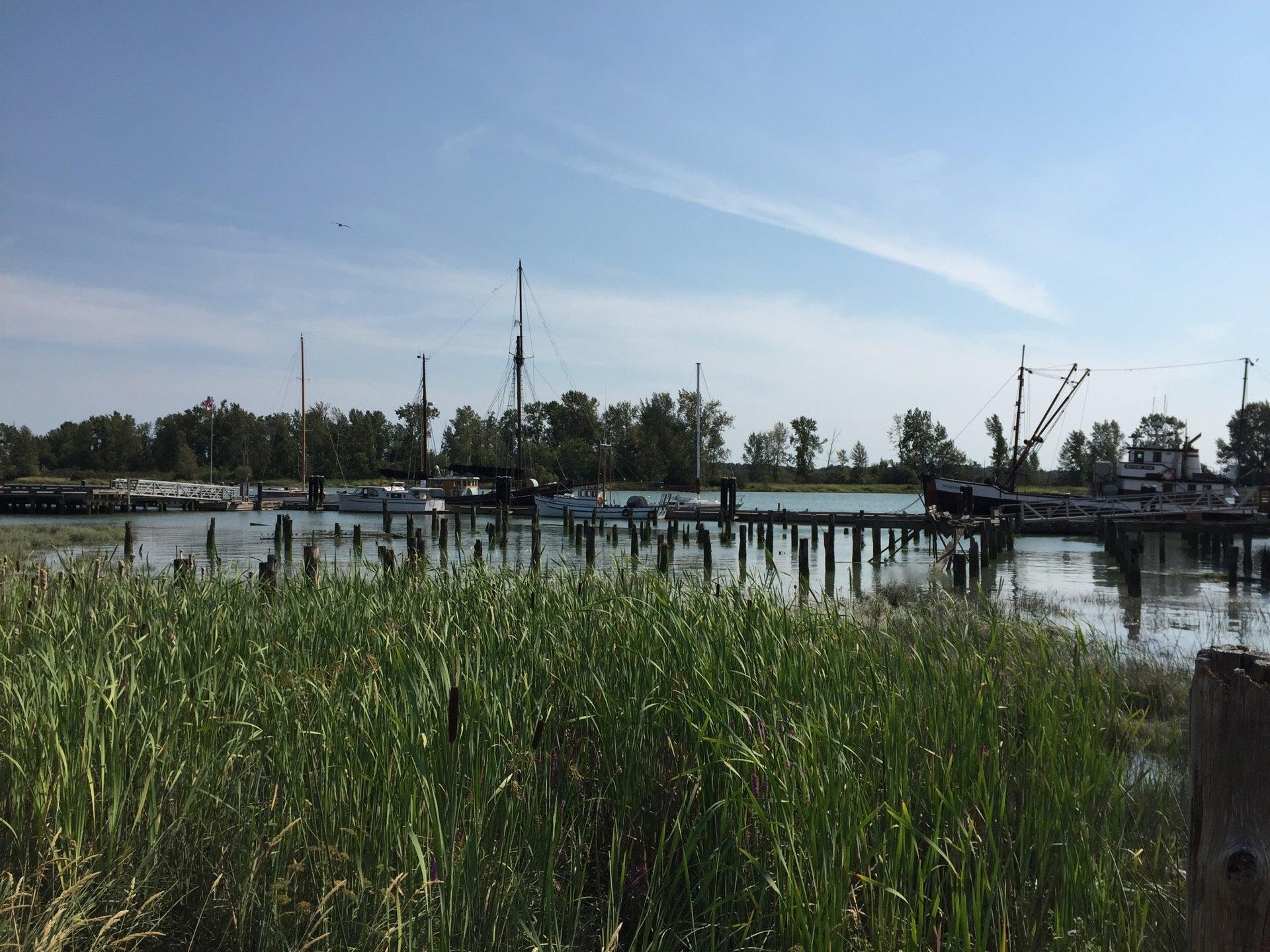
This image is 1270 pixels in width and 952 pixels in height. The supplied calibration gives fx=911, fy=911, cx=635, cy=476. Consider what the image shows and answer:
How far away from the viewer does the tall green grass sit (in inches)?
127

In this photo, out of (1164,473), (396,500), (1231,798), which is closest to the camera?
(1231,798)

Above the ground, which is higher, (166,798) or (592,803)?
(166,798)

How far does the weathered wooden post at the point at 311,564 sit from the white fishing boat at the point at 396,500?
37.7m

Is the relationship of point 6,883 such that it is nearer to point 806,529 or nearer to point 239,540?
point 239,540

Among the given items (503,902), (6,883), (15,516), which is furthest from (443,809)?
(15,516)

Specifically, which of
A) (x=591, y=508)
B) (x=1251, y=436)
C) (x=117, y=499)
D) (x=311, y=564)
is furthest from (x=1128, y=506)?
(x=1251, y=436)

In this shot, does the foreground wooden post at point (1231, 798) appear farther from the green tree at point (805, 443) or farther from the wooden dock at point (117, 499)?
the green tree at point (805, 443)

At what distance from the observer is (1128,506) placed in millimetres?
38281

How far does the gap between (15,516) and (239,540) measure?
2363 centimetres

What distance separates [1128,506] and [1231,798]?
4119 centimetres

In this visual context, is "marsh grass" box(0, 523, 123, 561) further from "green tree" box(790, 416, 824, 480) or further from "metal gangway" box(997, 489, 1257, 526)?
"green tree" box(790, 416, 824, 480)

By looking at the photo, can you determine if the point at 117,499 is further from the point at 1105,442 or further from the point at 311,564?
the point at 1105,442

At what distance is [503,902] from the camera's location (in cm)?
323

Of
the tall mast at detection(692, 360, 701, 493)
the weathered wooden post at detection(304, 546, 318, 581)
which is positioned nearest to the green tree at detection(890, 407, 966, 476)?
the tall mast at detection(692, 360, 701, 493)
